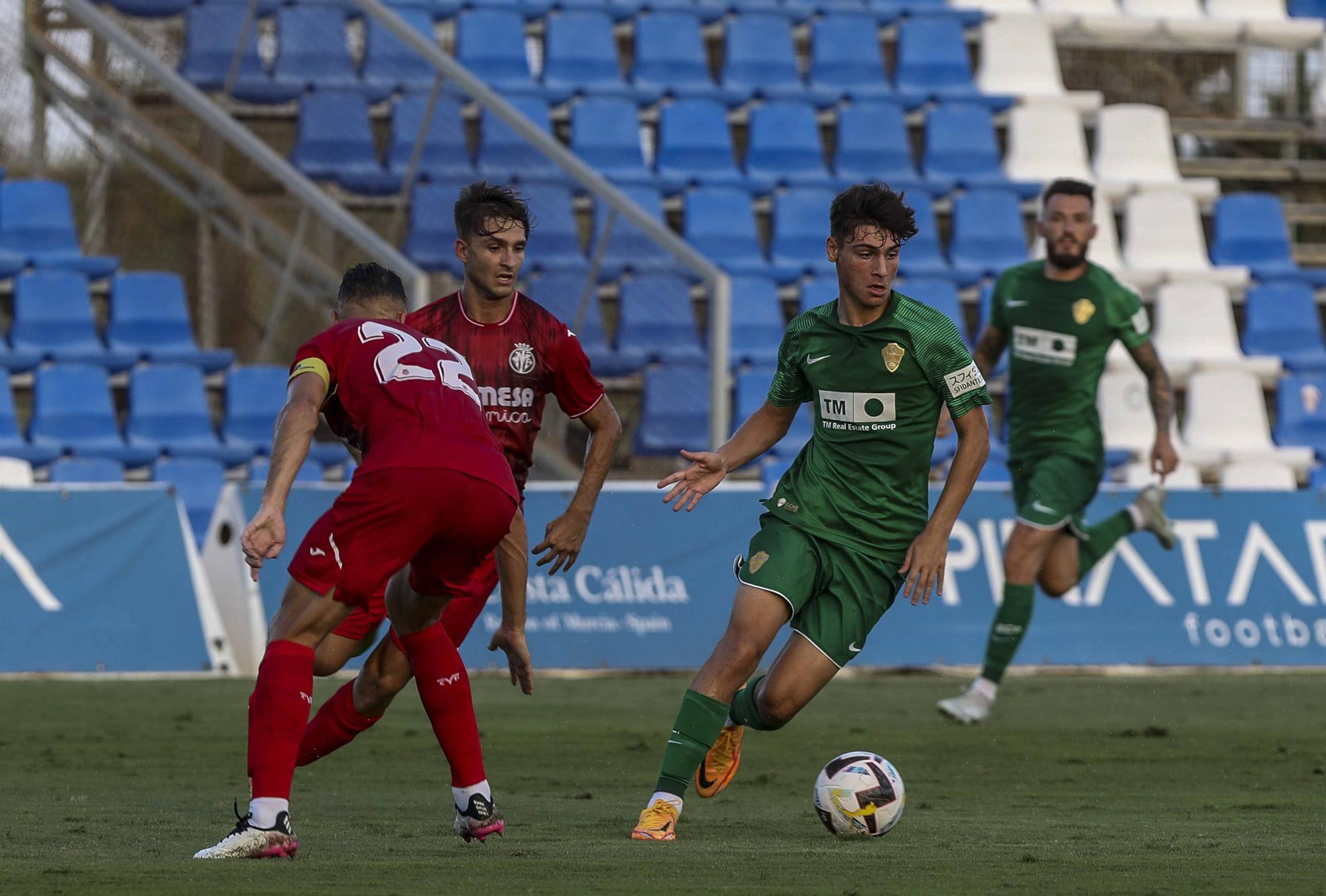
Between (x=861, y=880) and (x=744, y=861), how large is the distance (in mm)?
478

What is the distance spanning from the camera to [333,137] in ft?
50.2

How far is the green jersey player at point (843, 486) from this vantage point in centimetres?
581

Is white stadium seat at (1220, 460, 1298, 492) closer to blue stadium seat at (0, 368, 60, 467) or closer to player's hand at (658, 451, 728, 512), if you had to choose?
blue stadium seat at (0, 368, 60, 467)

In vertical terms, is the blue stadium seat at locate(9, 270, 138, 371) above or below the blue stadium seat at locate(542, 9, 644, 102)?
below

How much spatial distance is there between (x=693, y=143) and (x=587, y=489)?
1180 cm

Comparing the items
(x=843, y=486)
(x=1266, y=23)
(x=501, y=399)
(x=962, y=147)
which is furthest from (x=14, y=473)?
(x=1266, y=23)

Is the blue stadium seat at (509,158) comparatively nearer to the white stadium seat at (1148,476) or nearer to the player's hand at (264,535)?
the white stadium seat at (1148,476)

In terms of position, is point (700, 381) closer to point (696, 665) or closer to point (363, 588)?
point (696, 665)

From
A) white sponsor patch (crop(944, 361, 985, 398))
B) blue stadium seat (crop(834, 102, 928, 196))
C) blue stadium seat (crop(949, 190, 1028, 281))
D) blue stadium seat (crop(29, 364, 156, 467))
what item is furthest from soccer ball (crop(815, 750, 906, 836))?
blue stadium seat (crop(834, 102, 928, 196))

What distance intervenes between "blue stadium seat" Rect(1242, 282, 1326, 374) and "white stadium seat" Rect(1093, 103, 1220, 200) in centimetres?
150

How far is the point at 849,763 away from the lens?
579cm

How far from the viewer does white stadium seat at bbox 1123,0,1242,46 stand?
19609mm

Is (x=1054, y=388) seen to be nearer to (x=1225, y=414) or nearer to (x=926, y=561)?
(x=926, y=561)

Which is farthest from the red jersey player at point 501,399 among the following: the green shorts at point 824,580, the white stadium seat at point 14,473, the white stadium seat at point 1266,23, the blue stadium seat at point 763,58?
the white stadium seat at point 1266,23
